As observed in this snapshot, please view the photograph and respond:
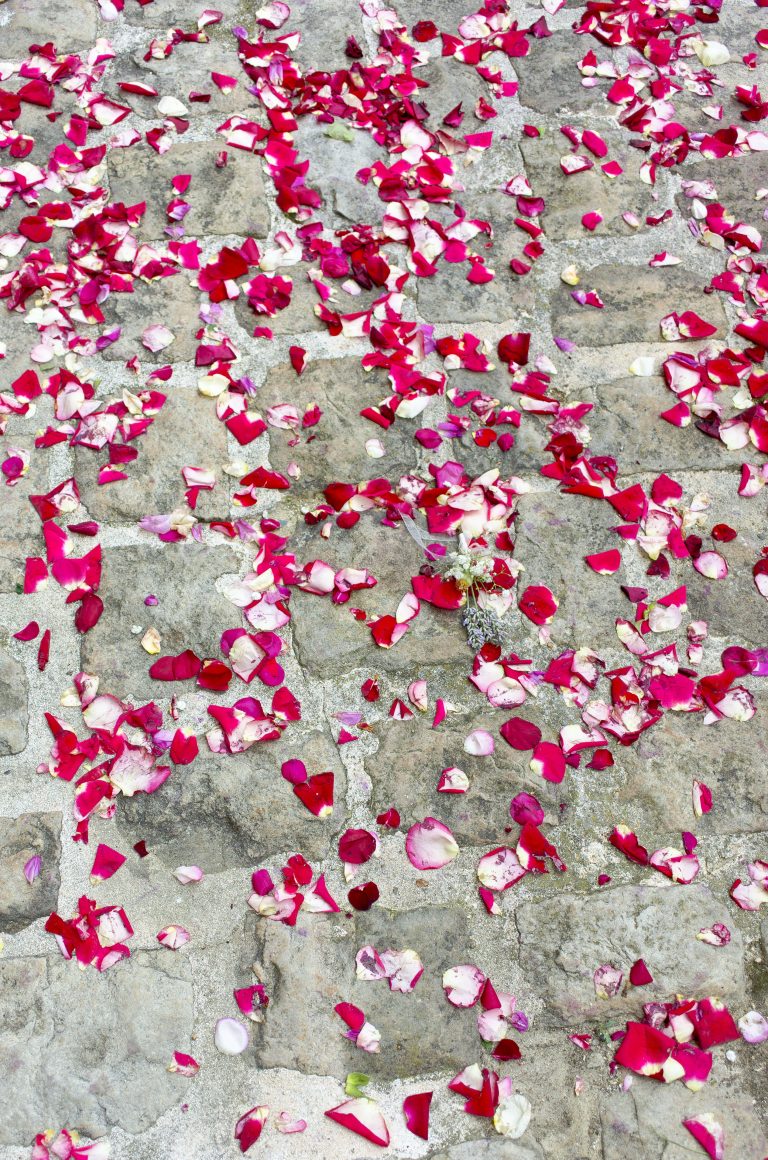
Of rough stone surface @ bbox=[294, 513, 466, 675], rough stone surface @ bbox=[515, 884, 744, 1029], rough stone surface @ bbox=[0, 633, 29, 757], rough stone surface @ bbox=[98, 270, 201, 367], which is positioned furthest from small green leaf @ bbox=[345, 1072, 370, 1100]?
rough stone surface @ bbox=[98, 270, 201, 367]

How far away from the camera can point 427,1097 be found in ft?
5.12

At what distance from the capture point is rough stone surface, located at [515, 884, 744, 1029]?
1.66 meters

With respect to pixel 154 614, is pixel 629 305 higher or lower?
higher

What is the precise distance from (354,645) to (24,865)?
0.70 meters

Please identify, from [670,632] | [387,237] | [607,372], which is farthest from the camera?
[387,237]

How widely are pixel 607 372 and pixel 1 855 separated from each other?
1581 mm

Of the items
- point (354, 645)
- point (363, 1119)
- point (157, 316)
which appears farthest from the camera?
point (157, 316)

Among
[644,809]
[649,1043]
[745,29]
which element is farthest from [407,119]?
[649,1043]

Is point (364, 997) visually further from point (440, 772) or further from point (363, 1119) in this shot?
point (440, 772)

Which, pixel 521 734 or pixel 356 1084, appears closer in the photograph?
pixel 356 1084

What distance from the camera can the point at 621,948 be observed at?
169 cm

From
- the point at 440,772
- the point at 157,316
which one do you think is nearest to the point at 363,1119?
the point at 440,772

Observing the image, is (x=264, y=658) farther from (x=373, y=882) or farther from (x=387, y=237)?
(x=387, y=237)

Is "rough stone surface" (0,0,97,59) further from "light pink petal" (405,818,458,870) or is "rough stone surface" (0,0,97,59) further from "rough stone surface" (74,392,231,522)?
"light pink petal" (405,818,458,870)
